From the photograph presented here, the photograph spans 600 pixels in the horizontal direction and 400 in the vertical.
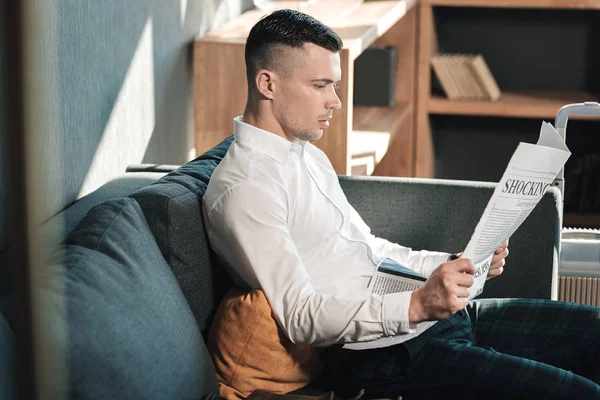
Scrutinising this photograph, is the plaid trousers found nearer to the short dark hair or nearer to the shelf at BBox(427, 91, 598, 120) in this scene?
the short dark hair

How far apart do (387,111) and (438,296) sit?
2.21 metres

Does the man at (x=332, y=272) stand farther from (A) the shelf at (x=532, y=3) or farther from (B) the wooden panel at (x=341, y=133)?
(A) the shelf at (x=532, y=3)

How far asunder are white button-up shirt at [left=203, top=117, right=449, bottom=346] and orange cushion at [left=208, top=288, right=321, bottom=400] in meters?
0.03

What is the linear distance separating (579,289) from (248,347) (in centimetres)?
105

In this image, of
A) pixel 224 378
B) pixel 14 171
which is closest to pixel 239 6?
pixel 224 378

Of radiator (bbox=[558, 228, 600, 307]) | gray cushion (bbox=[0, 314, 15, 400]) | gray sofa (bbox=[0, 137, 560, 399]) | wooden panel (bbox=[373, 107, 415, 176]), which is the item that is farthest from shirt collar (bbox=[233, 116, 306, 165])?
wooden panel (bbox=[373, 107, 415, 176])

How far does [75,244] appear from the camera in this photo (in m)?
1.12

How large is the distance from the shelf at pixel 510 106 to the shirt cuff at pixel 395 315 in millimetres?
2550

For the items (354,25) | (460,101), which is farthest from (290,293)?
(460,101)

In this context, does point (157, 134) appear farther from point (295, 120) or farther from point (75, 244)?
point (75, 244)

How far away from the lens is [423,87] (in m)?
3.65

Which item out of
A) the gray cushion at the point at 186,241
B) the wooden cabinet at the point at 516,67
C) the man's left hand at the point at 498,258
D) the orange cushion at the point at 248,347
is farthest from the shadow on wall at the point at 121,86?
the wooden cabinet at the point at 516,67

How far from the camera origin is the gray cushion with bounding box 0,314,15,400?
0.84 metres

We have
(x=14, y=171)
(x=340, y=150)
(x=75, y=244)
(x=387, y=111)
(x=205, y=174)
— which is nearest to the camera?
(x=14, y=171)
